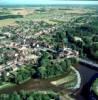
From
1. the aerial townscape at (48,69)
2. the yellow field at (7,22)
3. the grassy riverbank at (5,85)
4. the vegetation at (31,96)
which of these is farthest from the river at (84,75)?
the yellow field at (7,22)

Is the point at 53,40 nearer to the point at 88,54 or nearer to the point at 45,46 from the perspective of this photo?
the point at 45,46

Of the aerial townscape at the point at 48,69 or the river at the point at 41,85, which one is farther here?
the river at the point at 41,85

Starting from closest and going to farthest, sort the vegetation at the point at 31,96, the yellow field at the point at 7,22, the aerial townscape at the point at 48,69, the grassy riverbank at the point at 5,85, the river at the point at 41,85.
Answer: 1. the vegetation at the point at 31,96
2. the aerial townscape at the point at 48,69
3. the river at the point at 41,85
4. the grassy riverbank at the point at 5,85
5. the yellow field at the point at 7,22

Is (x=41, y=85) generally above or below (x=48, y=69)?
below

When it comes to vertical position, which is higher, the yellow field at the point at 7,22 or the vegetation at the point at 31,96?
the vegetation at the point at 31,96

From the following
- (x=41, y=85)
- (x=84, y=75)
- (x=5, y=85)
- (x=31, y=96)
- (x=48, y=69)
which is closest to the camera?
(x=31, y=96)

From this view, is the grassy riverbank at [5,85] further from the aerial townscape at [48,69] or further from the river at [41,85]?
the river at [41,85]

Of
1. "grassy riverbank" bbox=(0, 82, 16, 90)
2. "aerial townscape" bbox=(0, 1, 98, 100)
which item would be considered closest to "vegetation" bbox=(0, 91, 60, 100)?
"aerial townscape" bbox=(0, 1, 98, 100)

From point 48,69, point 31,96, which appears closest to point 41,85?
point 48,69

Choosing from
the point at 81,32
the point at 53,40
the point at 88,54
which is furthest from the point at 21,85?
the point at 81,32

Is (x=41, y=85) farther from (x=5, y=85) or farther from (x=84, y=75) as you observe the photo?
(x=84, y=75)

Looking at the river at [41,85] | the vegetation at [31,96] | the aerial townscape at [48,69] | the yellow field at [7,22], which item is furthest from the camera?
the yellow field at [7,22]
